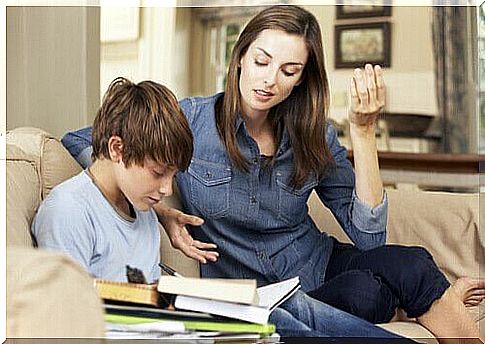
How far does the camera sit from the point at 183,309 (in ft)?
4.04

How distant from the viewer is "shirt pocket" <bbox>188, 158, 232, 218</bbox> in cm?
149

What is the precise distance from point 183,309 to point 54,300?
241 millimetres

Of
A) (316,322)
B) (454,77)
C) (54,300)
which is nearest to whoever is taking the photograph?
(54,300)

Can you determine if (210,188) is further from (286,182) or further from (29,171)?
(29,171)

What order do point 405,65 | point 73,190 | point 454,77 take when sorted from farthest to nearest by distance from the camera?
point 454,77
point 405,65
point 73,190

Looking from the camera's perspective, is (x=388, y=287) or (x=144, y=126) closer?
(x=144, y=126)

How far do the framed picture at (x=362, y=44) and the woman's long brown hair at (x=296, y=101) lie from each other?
193 millimetres

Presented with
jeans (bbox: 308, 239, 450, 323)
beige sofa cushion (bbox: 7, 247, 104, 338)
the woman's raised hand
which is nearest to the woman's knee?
jeans (bbox: 308, 239, 450, 323)

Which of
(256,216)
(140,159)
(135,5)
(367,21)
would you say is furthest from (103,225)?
(367,21)

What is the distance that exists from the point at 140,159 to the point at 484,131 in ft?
2.75

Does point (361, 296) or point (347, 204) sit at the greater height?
point (347, 204)

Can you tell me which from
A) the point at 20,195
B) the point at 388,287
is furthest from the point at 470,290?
the point at 20,195

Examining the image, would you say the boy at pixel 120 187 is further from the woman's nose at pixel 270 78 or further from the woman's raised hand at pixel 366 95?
the woman's raised hand at pixel 366 95

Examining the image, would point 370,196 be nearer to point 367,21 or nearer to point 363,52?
point 363,52
